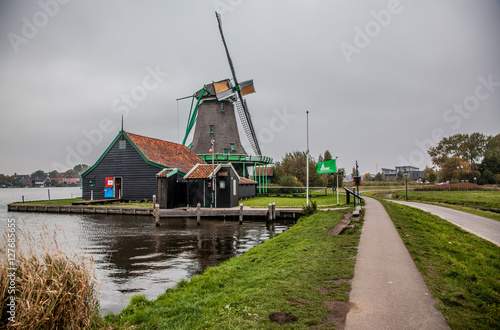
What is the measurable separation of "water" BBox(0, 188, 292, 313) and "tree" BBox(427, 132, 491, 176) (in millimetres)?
64701

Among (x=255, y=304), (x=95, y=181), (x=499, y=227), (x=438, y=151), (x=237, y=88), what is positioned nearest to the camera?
(x=255, y=304)

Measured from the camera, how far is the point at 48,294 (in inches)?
177

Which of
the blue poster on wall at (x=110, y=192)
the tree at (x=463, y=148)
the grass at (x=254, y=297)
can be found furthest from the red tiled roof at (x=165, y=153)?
the tree at (x=463, y=148)

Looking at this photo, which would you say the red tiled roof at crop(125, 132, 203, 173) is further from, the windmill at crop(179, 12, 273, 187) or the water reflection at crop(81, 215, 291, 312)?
the water reflection at crop(81, 215, 291, 312)

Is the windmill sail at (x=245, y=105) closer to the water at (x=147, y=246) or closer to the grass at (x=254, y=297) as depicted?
the water at (x=147, y=246)

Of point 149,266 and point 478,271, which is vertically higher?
point 478,271

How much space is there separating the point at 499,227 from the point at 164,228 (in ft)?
58.6

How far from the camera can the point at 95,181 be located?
35156mm

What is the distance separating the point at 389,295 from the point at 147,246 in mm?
12246

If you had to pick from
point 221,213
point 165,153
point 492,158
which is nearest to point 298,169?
point 165,153

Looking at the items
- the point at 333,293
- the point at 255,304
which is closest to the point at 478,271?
the point at 333,293

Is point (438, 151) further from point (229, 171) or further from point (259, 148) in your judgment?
point (229, 171)

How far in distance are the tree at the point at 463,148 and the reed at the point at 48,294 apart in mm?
79309

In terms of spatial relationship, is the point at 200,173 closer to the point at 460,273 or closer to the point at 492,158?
the point at 460,273
